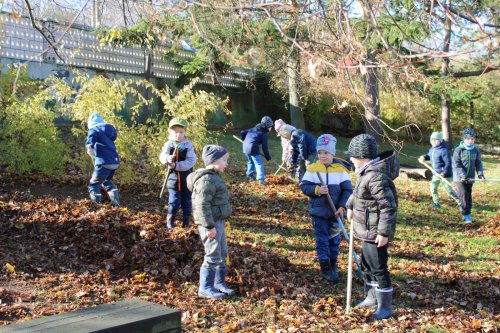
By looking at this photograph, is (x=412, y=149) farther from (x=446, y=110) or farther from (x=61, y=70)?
(x=61, y=70)

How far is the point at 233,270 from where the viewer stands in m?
7.23

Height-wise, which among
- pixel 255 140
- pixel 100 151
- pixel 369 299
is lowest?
pixel 369 299

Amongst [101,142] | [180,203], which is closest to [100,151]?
[101,142]

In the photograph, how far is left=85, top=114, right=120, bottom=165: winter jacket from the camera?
9977 millimetres

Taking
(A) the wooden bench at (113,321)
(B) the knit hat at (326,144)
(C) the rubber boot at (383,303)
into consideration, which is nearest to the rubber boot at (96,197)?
(B) the knit hat at (326,144)

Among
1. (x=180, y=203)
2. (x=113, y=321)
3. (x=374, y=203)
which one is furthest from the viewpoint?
(x=180, y=203)

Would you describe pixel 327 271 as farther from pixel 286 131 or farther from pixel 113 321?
pixel 286 131

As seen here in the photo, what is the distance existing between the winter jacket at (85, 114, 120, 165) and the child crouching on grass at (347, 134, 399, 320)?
15.5ft

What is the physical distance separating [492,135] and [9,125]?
25.2 m

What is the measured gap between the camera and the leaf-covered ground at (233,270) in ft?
20.3

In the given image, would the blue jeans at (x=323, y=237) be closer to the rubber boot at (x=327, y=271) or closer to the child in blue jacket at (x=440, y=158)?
the rubber boot at (x=327, y=271)

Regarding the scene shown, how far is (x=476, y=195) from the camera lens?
50.6ft

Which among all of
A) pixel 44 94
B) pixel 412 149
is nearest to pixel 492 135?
pixel 412 149

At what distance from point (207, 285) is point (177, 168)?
2781mm
